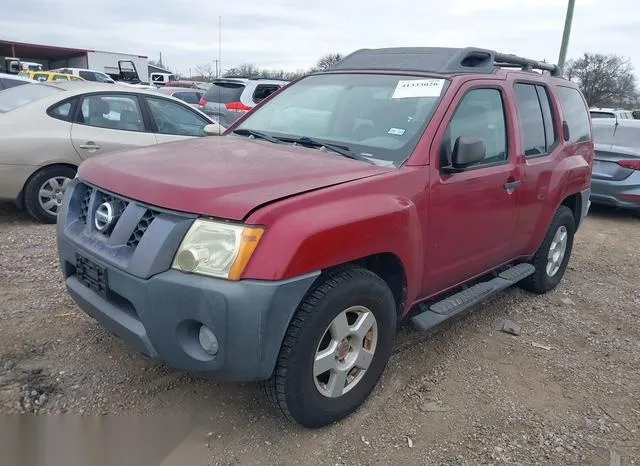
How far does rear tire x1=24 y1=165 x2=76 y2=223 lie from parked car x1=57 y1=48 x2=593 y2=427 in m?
2.81

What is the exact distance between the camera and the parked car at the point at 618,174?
7988 millimetres

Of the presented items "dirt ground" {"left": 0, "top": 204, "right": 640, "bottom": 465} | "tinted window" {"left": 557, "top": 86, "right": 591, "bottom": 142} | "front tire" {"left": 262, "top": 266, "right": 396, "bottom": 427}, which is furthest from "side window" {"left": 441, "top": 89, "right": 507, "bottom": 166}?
"dirt ground" {"left": 0, "top": 204, "right": 640, "bottom": 465}

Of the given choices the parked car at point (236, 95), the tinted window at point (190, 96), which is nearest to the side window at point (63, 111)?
the parked car at point (236, 95)

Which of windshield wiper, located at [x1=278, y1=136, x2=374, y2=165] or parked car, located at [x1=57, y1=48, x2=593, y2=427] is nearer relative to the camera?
parked car, located at [x1=57, y1=48, x2=593, y2=427]

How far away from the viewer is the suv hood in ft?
7.75

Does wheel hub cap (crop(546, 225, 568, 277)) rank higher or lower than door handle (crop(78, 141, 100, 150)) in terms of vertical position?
lower

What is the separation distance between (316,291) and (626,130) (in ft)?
27.2

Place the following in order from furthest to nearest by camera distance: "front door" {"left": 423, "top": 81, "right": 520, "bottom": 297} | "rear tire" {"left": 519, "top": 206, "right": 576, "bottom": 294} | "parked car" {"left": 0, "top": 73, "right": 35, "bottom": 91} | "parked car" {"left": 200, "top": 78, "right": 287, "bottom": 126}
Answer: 1. "parked car" {"left": 200, "top": 78, "right": 287, "bottom": 126}
2. "parked car" {"left": 0, "top": 73, "right": 35, "bottom": 91}
3. "rear tire" {"left": 519, "top": 206, "right": 576, "bottom": 294}
4. "front door" {"left": 423, "top": 81, "right": 520, "bottom": 297}

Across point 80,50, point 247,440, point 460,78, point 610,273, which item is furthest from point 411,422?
point 80,50

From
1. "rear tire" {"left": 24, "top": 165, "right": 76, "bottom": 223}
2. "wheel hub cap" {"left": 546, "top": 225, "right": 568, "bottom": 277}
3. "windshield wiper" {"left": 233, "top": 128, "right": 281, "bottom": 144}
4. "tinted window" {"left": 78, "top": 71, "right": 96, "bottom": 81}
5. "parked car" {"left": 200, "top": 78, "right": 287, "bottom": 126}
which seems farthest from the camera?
"tinted window" {"left": 78, "top": 71, "right": 96, "bottom": 81}

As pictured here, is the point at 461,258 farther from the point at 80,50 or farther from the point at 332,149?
the point at 80,50

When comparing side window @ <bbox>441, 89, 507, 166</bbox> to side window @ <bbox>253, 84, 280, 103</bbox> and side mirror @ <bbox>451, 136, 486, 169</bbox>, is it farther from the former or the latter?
side window @ <bbox>253, 84, 280, 103</bbox>

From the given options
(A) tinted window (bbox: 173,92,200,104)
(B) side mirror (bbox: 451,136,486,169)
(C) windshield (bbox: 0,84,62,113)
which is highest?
(B) side mirror (bbox: 451,136,486,169)

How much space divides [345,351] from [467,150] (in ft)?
4.31
